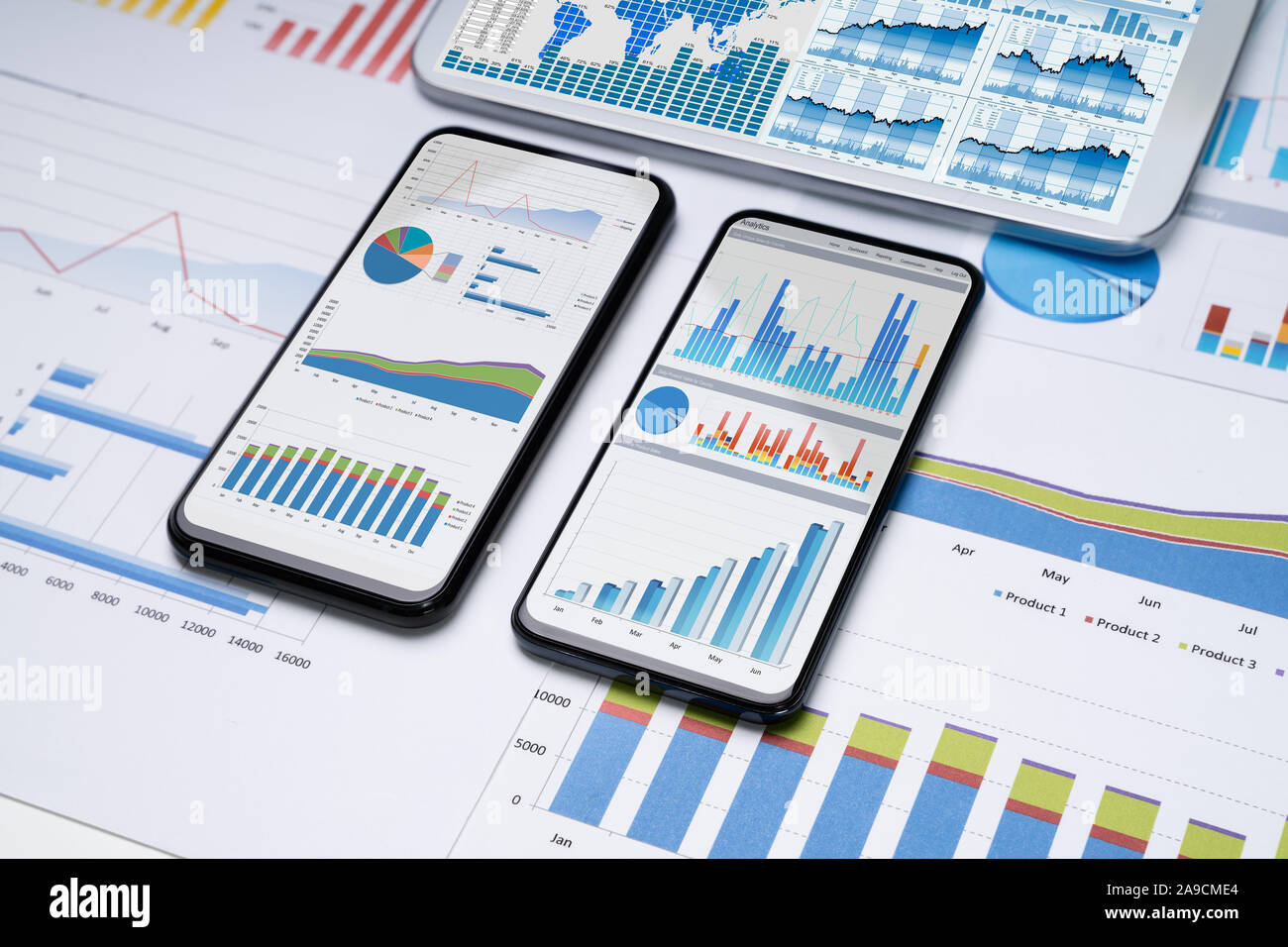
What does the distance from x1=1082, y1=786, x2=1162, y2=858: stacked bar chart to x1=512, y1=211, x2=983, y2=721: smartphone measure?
0.73 ft

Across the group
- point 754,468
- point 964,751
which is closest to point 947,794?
point 964,751

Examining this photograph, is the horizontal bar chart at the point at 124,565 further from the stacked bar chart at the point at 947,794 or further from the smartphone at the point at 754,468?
the stacked bar chart at the point at 947,794

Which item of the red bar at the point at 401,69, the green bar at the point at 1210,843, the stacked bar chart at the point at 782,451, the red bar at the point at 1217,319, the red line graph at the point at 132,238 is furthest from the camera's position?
the red bar at the point at 401,69

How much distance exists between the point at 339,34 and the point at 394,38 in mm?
69

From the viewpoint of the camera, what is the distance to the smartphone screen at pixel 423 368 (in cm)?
98

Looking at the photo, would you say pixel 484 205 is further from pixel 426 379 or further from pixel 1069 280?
pixel 1069 280

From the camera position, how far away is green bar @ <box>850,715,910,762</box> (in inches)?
34.7

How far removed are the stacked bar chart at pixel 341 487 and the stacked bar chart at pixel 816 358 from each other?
26 cm

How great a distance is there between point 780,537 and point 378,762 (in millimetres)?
356

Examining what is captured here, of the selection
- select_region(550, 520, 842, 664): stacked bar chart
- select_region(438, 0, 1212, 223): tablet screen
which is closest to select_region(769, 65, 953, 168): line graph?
select_region(438, 0, 1212, 223): tablet screen

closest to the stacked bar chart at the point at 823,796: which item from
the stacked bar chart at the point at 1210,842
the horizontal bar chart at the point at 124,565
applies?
the stacked bar chart at the point at 1210,842

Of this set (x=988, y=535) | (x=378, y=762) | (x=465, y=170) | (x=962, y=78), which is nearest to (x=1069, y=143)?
(x=962, y=78)
